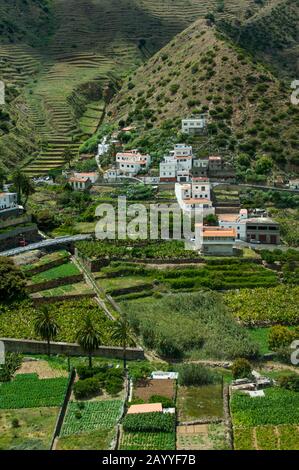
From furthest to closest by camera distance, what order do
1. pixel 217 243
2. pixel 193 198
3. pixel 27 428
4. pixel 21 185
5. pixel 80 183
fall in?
pixel 80 183 → pixel 193 198 → pixel 21 185 → pixel 217 243 → pixel 27 428

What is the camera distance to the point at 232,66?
96562 millimetres

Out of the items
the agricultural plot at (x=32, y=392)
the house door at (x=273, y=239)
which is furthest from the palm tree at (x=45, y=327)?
the house door at (x=273, y=239)

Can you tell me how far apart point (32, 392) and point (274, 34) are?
352 feet

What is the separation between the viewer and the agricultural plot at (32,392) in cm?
3631

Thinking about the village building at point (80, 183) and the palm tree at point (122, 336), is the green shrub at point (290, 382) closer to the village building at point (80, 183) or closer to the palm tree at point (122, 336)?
the palm tree at point (122, 336)

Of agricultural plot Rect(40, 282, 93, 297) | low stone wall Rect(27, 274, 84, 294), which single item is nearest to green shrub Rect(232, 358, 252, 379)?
agricultural plot Rect(40, 282, 93, 297)

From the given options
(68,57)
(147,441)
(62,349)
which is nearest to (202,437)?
(147,441)

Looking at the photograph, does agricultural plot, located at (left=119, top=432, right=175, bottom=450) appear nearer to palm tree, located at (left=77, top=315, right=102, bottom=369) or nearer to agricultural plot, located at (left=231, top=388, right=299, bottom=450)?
agricultural plot, located at (left=231, top=388, right=299, bottom=450)

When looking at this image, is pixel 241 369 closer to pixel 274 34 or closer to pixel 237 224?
pixel 237 224

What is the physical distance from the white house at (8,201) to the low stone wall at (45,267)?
28.9 feet

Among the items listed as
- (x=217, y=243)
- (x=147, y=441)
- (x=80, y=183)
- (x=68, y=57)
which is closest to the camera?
(x=147, y=441)

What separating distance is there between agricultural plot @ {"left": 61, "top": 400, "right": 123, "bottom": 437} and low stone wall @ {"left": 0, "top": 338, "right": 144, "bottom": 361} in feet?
19.4

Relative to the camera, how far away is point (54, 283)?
52.5 metres
